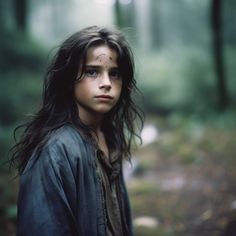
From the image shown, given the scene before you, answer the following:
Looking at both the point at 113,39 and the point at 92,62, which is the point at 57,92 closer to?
the point at 92,62

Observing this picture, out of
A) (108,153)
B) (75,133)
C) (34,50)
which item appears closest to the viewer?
(75,133)

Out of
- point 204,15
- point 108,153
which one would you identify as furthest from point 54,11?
point 108,153

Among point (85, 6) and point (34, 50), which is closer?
point (34, 50)

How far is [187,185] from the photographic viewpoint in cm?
711

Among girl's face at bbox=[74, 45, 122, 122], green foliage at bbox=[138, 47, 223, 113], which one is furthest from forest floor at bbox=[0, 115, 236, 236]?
green foliage at bbox=[138, 47, 223, 113]

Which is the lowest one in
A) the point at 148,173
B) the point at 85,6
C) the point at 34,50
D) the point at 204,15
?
the point at 148,173

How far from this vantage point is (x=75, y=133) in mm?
2326

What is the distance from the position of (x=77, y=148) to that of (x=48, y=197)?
1.18 ft

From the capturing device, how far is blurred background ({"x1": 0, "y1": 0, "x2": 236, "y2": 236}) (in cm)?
559

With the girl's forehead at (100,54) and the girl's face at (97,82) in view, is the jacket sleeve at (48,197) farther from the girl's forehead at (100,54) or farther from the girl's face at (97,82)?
the girl's forehead at (100,54)

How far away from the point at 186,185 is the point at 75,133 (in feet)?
17.2

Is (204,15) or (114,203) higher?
(204,15)

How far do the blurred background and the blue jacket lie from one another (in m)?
1.01

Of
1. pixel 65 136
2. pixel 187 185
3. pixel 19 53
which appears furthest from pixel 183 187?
pixel 19 53
